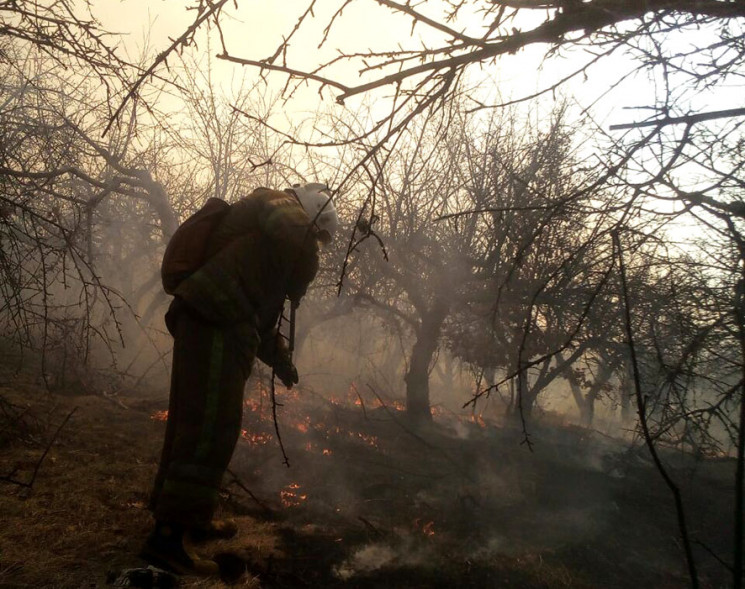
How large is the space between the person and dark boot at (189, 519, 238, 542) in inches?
0.5

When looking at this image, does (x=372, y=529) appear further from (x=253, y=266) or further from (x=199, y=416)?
(x=253, y=266)

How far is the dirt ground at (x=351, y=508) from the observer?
2.66 meters

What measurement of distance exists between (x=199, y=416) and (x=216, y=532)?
0.89 m

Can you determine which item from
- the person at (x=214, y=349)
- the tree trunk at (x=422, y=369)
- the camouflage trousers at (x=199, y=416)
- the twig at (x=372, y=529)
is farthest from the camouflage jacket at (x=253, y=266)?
the tree trunk at (x=422, y=369)


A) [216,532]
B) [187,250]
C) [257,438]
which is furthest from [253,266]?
[257,438]

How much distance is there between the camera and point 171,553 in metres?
2.37

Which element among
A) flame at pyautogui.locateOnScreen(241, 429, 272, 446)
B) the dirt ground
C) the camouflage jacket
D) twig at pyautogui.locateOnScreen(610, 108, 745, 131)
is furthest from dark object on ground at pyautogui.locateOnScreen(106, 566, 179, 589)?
flame at pyautogui.locateOnScreen(241, 429, 272, 446)

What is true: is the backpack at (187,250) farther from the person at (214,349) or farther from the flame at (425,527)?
the flame at (425,527)

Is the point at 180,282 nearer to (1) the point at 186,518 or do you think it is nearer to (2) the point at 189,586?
(1) the point at 186,518

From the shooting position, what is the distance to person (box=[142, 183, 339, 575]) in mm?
2408

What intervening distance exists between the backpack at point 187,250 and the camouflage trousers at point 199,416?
15cm

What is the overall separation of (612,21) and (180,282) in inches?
90.8

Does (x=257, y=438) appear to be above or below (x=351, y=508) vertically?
above

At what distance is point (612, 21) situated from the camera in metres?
1.61
